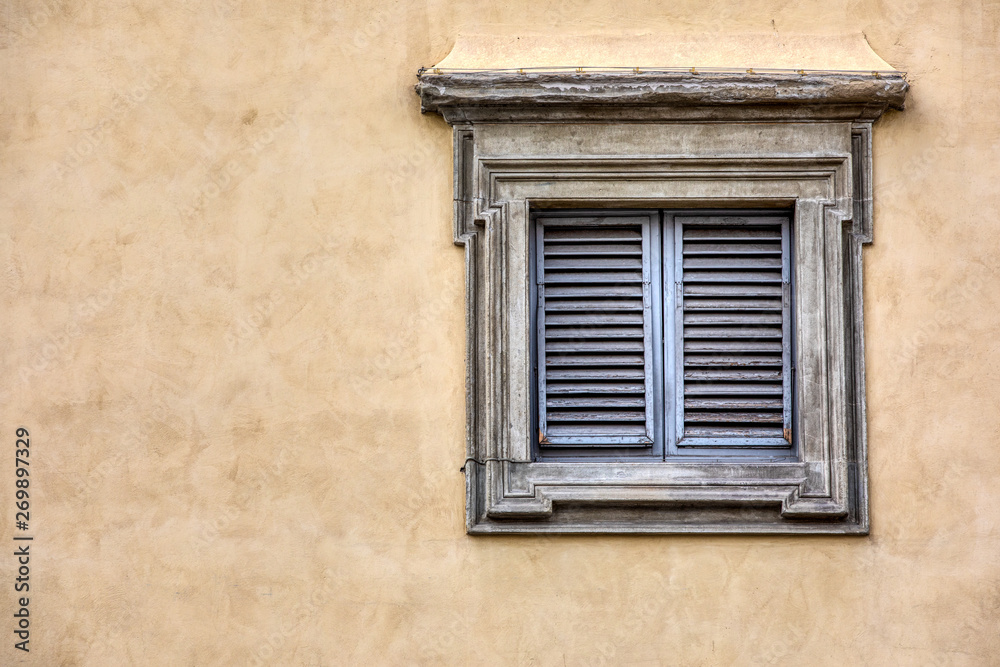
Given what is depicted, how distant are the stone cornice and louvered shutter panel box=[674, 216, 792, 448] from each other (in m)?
0.60

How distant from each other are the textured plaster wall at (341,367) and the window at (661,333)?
1.55 ft

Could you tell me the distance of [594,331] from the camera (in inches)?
217

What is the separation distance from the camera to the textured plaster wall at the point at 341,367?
522cm

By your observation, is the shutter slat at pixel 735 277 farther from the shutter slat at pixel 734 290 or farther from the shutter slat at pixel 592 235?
→ the shutter slat at pixel 592 235

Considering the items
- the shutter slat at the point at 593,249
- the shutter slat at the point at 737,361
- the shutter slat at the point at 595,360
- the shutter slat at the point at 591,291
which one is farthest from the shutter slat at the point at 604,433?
the shutter slat at the point at 593,249

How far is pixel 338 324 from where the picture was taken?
17.6 ft

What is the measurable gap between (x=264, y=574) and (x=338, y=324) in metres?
1.30

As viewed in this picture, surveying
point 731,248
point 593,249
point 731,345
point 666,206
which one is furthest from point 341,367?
point 731,248

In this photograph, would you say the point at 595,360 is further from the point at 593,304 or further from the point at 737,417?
the point at 737,417

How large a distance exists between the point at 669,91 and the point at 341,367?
7.09 ft

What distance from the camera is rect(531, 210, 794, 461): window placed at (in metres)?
5.47

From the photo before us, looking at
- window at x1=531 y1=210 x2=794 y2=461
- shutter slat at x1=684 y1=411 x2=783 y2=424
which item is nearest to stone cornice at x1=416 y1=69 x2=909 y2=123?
window at x1=531 y1=210 x2=794 y2=461

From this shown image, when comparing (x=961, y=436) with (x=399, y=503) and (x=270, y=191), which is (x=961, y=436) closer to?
(x=399, y=503)

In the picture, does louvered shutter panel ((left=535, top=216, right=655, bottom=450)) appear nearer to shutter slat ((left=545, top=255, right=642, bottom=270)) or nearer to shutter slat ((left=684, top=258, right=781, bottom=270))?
shutter slat ((left=545, top=255, right=642, bottom=270))
